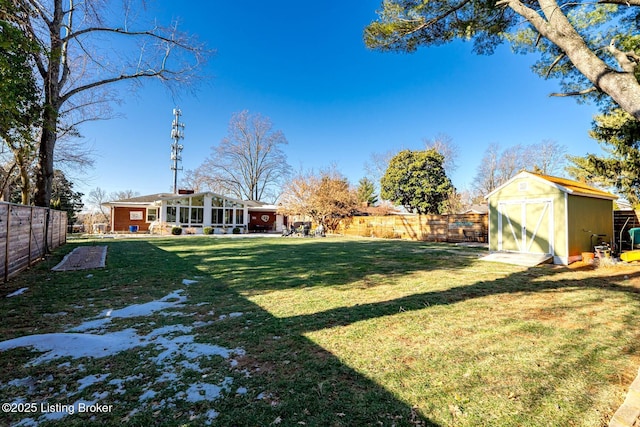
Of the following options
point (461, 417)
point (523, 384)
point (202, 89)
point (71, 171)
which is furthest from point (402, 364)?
point (71, 171)

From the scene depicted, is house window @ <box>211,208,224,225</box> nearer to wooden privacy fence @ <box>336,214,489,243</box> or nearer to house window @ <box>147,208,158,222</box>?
house window @ <box>147,208,158,222</box>

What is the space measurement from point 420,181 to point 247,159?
69.9 feet

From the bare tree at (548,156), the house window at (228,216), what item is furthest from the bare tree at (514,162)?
the house window at (228,216)

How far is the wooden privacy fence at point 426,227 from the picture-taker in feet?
53.5

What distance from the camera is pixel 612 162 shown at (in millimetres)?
12680

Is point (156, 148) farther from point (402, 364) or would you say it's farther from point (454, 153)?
point (402, 364)

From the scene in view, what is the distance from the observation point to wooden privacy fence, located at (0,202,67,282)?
5.45 metres

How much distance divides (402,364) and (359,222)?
20431mm

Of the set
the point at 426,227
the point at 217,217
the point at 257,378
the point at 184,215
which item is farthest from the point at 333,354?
the point at 217,217

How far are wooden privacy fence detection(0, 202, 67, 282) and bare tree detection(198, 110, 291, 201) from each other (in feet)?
85.7

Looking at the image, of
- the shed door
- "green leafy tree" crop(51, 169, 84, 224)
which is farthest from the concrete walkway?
"green leafy tree" crop(51, 169, 84, 224)

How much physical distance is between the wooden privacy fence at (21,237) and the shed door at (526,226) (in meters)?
14.0

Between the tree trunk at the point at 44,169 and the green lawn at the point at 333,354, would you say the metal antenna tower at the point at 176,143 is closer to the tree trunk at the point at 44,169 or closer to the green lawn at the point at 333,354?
the tree trunk at the point at 44,169

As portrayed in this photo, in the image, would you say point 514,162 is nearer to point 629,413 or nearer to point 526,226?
point 526,226
